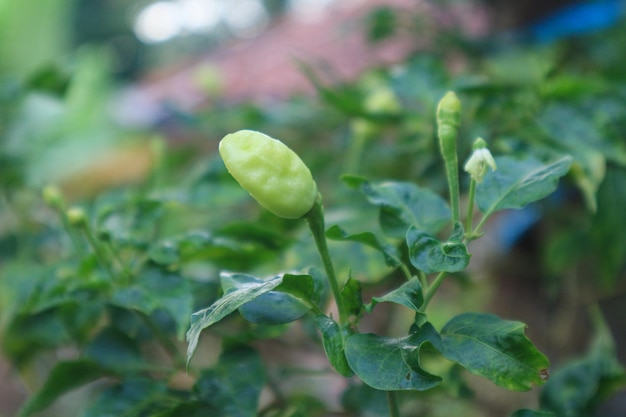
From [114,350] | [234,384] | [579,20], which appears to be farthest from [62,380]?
[579,20]

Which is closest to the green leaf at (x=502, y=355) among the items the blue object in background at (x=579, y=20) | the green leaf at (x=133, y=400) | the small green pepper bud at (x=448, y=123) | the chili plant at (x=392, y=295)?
the chili plant at (x=392, y=295)

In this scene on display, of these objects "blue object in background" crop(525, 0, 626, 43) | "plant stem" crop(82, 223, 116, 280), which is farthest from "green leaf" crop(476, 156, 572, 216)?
"blue object in background" crop(525, 0, 626, 43)

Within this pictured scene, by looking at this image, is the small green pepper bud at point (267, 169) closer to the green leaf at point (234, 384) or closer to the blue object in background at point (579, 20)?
the green leaf at point (234, 384)

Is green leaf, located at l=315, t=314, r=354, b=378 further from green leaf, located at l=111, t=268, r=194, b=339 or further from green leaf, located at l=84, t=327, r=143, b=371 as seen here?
green leaf, located at l=84, t=327, r=143, b=371

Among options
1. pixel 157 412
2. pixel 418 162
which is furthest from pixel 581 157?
pixel 157 412

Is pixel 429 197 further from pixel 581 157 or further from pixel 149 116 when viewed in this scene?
pixel 149 116
